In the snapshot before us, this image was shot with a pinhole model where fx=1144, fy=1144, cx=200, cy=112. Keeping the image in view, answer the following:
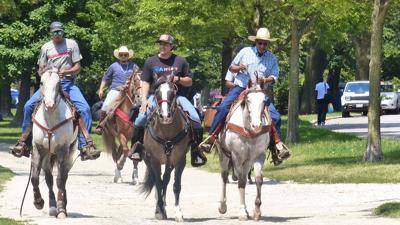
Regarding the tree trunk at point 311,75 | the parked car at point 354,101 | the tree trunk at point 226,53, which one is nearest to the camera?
the tree trunk at point 226,53

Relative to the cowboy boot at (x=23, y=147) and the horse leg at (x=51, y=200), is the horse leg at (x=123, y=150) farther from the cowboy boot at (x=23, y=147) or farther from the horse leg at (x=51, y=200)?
the horse leg at (x=51, y=200)

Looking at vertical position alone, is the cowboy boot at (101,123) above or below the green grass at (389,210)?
above

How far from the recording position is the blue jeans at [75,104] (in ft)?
54.4

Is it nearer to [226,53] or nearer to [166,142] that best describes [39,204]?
[166,142]

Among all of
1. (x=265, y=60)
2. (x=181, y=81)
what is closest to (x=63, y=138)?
(x=181, y=81)

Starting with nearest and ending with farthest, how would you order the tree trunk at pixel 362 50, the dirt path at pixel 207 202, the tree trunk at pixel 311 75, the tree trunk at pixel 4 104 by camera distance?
the dirt path at pixel 207 202, the tree trunk at pixel 362 50, the tree trunk at pixel 311 75, the tree trunk at pixel 4 104

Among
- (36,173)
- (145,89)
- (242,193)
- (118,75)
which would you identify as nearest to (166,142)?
(145,89)

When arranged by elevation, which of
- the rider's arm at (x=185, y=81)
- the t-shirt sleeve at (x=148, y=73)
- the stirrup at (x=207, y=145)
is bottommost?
the stirrup at (x=207, y=145)

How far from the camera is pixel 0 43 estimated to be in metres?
52.3

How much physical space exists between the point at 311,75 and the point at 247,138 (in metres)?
52.1

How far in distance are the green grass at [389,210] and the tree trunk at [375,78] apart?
9181 mm

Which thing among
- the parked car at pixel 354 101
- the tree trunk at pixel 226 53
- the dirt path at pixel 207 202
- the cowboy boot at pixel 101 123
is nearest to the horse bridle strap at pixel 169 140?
the dirt path at pixel 207 202

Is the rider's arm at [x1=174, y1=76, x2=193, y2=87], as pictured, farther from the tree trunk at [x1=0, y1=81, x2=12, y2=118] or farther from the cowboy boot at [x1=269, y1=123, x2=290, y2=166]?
the tree trunk at [x1=0, y1=81, x2=12, y2=118]

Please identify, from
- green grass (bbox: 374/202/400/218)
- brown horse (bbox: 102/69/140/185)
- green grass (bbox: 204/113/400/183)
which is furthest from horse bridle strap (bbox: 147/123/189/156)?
brown horse (bbox: 102/69/140/185)
